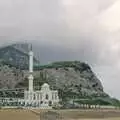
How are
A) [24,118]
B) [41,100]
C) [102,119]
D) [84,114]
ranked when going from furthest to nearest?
[41,100] < [84,114] < [102,119] < [24,118]

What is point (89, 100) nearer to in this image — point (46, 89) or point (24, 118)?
point (46, 89)

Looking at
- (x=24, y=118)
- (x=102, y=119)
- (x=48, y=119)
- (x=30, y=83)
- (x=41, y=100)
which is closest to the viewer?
(x=48, y=119)

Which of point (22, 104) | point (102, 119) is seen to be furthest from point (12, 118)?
point (22, 104)

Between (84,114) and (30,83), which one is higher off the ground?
(30,83)

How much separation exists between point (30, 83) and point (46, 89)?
9521 mm

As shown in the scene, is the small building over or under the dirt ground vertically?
over

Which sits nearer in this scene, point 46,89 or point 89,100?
point 46,89

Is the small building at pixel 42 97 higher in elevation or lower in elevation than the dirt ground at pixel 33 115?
higher

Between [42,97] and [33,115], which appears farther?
[42,97]

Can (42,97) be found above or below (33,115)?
above

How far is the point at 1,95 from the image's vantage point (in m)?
199

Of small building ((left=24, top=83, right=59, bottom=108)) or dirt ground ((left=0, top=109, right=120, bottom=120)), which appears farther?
small building ((left=24, top=83, right=59, bottom=108))

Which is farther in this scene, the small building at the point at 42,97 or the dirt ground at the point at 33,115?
the small building at the point at 42,97

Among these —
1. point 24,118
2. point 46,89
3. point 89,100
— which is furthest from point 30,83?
point 24,118
